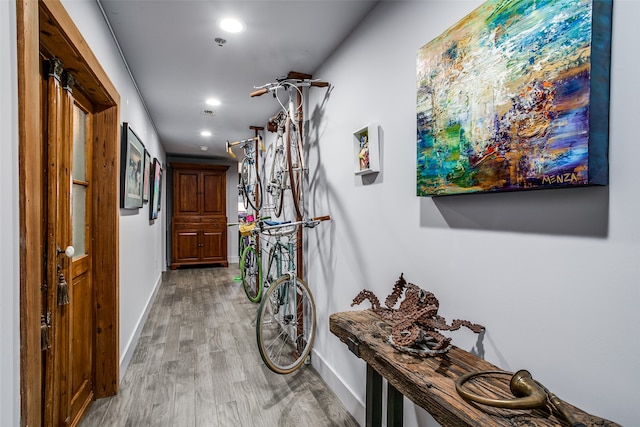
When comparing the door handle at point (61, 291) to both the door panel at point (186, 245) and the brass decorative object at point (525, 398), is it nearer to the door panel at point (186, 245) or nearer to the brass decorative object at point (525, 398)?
the brass decorative object at point (525, 398)

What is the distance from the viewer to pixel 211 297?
466 centimetres

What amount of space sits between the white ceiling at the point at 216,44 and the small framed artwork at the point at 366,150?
2.35 feet

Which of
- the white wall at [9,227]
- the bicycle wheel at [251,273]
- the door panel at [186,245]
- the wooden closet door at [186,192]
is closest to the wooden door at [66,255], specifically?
the white wall at [9,227]

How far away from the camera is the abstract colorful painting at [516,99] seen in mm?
818

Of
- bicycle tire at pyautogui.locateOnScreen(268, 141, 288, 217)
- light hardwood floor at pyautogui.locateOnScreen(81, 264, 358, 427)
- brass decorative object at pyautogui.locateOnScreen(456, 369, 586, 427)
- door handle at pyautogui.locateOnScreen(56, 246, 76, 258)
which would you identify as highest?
bicycle tire at pyautogui.locateOnScreen(268, 141, 288, 217)

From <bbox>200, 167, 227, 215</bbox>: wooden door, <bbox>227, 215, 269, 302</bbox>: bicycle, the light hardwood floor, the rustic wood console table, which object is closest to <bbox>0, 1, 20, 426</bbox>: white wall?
the rustic wood console table

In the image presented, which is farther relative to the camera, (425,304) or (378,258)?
(378,258)

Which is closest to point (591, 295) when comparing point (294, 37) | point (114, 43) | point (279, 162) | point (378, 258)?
point (378, 258)

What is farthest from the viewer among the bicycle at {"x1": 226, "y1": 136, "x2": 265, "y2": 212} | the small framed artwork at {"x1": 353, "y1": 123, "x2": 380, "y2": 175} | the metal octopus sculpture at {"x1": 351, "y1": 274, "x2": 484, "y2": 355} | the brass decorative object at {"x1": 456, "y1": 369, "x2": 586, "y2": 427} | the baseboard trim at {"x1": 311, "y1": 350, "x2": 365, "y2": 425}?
the bicycle at {"x1": 226, "y1": 136, "x2": 265, "y2": 212}

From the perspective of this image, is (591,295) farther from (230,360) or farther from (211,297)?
(211,297)

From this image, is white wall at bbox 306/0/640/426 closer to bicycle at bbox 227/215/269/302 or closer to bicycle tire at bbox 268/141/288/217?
bicycle tire at bbox 268/141/288/217

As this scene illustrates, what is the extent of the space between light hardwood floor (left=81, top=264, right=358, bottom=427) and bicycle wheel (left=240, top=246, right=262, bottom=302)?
1.87 ft

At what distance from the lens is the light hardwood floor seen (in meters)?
1.97

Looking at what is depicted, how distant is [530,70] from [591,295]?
66 cm
